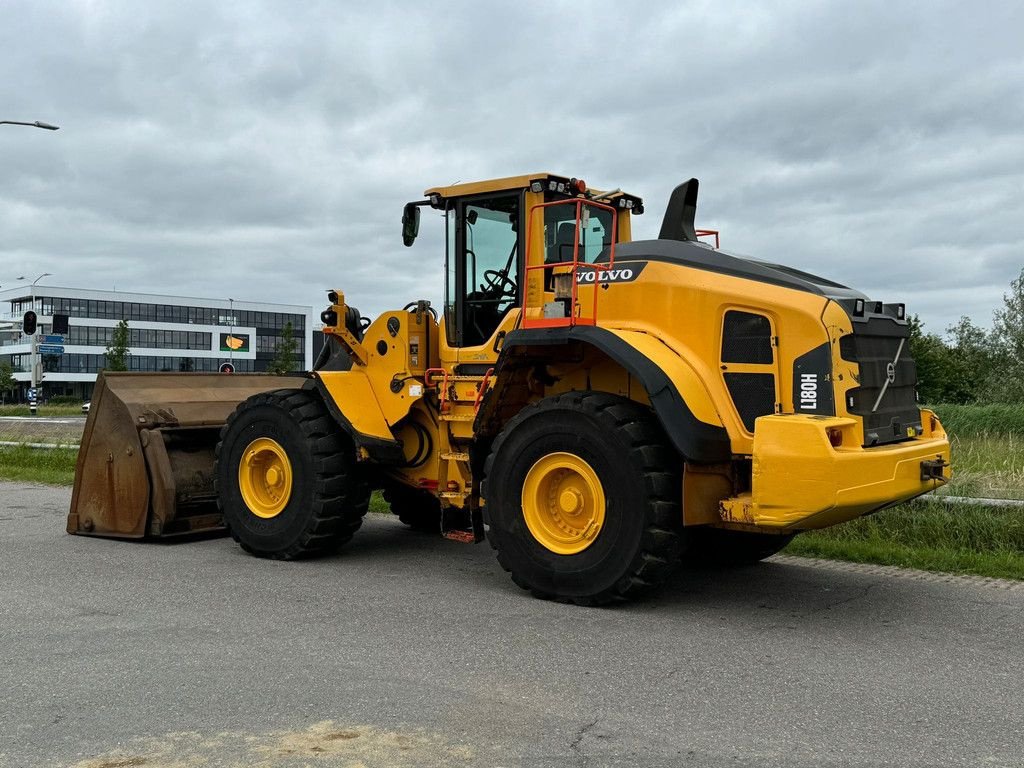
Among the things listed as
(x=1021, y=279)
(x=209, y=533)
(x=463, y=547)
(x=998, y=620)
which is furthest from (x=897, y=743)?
(x=1021, y=279)

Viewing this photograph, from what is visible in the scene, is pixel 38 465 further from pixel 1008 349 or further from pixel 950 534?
pixel 1008 349

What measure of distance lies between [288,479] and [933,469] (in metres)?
4.89

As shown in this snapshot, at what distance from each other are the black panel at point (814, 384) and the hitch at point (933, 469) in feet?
2.85

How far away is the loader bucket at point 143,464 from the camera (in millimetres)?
9148

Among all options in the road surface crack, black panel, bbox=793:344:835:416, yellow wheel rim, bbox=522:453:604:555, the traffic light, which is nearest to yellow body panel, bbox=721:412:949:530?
black panel, bbox=793:344:835:416

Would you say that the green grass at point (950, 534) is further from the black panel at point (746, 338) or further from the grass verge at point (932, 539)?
the black panel at point (746, 338)

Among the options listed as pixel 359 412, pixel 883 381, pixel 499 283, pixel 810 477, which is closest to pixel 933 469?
pixel 883 381


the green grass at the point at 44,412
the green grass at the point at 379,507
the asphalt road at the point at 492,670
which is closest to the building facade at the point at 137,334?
the green grass at the point at 44,412

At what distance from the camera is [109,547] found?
898 cm

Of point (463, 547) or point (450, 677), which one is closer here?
point (450, 677)

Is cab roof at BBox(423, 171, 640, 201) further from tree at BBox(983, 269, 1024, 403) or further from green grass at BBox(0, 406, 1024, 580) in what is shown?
tree at BBox(983, 269, 1024, 403)

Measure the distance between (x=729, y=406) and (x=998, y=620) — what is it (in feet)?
6.79

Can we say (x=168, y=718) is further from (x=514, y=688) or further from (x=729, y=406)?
(x=729, y=406)

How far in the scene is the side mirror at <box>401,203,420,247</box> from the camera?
8406mm
